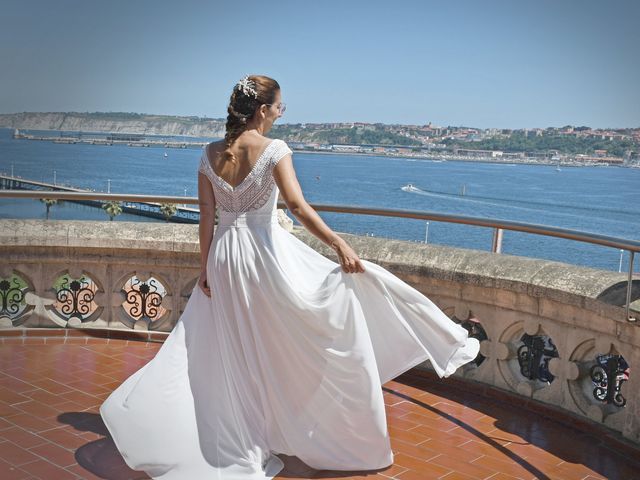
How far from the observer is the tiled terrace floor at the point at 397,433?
3.90 m

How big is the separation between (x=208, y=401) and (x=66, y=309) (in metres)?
3.00

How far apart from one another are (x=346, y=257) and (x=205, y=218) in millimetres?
762

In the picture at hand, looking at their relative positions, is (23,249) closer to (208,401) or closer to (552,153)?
(208,401)

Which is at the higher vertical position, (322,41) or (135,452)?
(322,41)

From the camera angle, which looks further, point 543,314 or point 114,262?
point 114,262

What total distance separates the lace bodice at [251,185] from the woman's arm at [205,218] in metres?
0.04

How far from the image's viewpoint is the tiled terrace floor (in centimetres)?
390

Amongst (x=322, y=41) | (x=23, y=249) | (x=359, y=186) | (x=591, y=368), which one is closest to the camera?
(x=591, y=368)

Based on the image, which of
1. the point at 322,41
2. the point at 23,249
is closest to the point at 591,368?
the point at 23,249

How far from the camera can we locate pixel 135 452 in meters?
3.73

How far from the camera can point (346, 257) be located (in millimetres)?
3836

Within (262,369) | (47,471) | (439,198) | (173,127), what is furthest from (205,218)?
A: (173,127)

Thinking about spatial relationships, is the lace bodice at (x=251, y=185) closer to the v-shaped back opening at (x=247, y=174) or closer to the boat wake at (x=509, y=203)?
the v-shaped back opening at (x=247, y=174)

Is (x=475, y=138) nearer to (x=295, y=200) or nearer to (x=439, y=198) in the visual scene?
(x=439, y=198)
